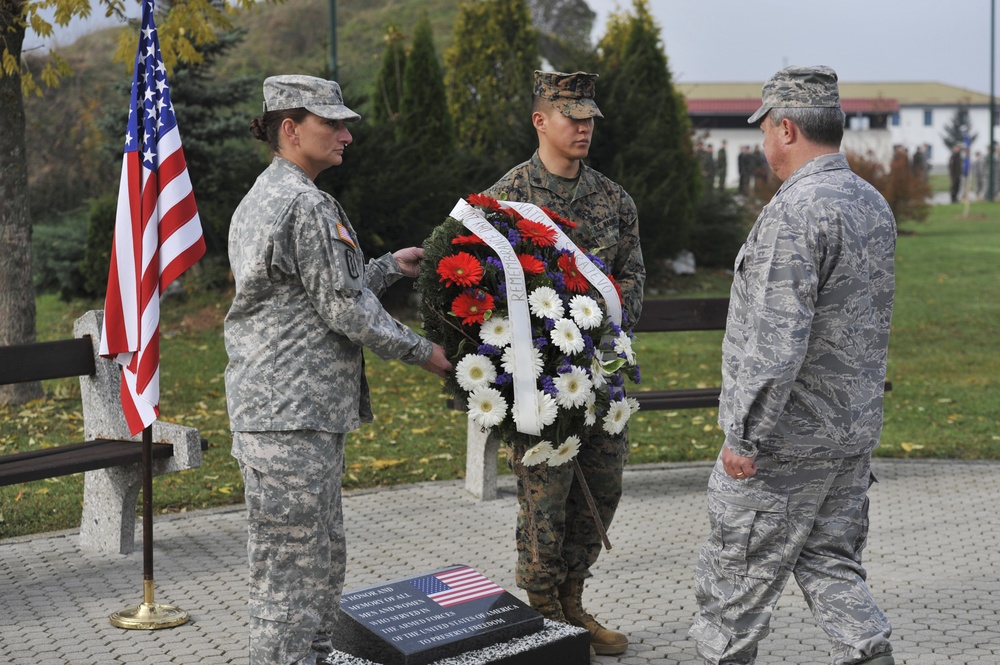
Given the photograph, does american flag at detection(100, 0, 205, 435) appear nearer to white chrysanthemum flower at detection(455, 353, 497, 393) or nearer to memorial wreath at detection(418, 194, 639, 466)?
memorial wreath at detection(418, 194, 639, 466)

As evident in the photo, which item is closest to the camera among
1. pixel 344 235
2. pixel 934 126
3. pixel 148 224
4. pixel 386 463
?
pixel 344 235

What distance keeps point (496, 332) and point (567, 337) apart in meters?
0.26

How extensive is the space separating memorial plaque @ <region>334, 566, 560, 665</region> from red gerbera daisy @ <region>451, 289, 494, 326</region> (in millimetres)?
1116

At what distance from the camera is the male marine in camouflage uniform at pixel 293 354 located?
3773mm

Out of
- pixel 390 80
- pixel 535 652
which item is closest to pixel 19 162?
pixel 535 652

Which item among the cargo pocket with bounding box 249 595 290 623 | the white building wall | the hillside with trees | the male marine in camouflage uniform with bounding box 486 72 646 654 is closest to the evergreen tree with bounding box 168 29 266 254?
the hillside with trees

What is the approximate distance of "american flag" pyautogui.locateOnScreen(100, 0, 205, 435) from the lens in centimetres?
529

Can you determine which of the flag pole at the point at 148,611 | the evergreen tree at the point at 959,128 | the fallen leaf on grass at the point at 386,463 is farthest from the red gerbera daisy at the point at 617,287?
the evergreen tree at the point at 959,128

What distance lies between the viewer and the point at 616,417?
14.5 ft

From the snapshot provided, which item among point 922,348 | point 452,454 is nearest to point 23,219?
point 452,454

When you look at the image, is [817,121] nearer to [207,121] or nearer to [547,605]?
[547,605]

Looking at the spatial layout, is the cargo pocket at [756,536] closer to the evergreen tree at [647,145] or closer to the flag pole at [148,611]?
the flag pole at [148,611]

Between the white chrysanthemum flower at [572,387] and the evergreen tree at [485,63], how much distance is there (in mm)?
17431

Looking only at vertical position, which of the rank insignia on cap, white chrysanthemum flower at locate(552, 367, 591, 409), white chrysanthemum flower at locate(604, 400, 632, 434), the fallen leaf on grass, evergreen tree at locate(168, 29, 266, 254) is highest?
evergreen tree at locate(168, 29, 266, 254)
